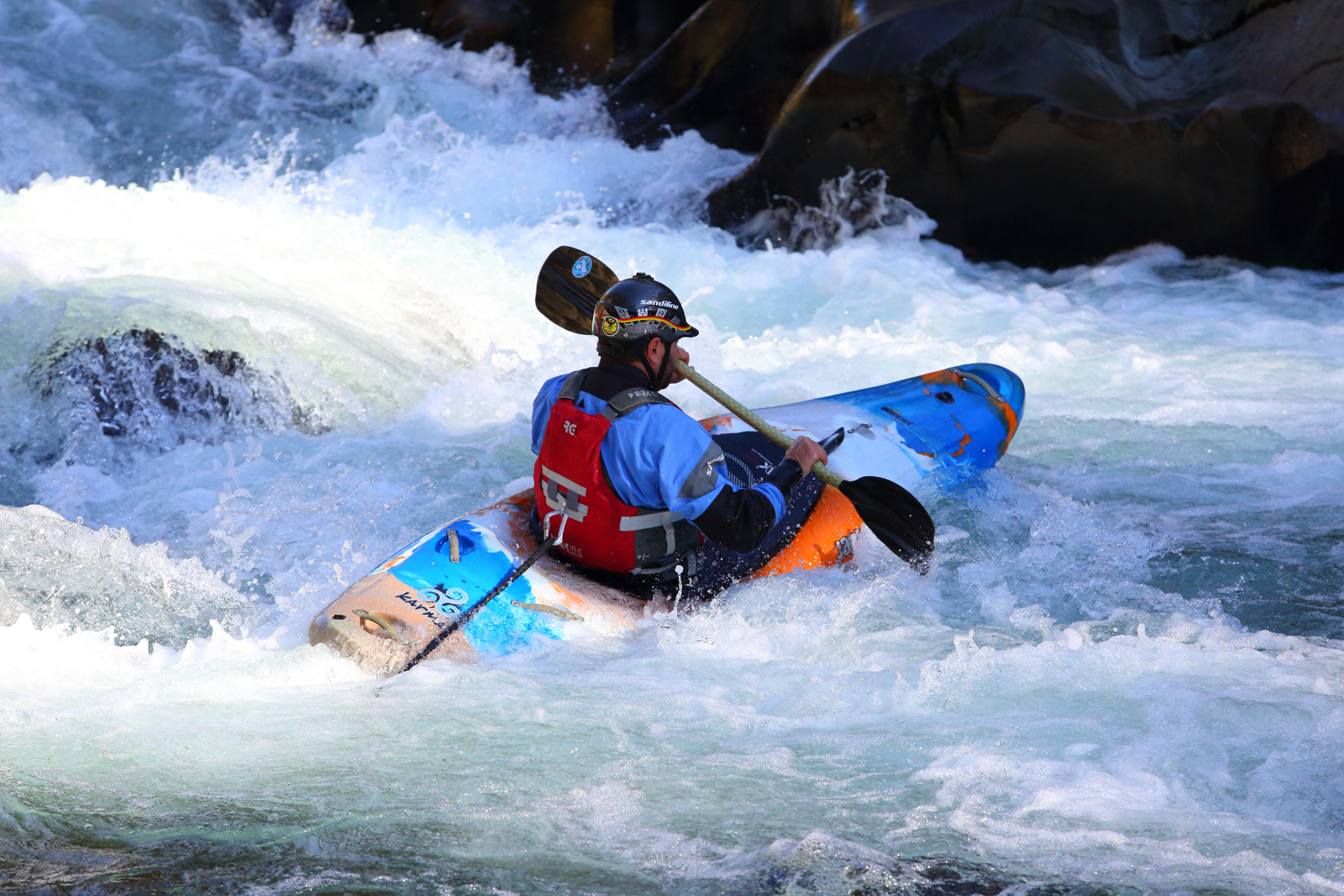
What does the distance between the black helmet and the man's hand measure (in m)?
0.54

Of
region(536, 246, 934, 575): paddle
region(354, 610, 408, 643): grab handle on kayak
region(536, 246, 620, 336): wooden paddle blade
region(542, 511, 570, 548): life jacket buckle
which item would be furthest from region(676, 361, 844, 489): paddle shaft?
region(354, 610, 408, 643): grab handle on kayak

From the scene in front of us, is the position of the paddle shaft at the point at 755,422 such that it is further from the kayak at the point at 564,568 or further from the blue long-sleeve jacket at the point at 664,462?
the blue long-sleeve jacket at the point at 664,462

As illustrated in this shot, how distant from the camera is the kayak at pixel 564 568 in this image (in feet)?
9.46

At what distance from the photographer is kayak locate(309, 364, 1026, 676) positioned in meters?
2.88

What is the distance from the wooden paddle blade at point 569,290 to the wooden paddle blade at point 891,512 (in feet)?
3.63

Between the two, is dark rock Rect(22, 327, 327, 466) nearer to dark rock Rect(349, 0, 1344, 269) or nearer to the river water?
the river water

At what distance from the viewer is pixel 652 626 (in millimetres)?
3125

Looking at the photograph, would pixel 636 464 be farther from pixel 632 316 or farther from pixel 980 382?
pixel 980 382

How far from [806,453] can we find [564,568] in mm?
743

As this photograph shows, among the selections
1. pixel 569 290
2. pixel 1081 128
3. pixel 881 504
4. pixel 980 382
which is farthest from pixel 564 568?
pixel 1081 128

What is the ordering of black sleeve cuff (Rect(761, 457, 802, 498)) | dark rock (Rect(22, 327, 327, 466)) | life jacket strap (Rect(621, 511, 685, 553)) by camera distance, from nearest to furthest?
life jacket strap (Rect(621, 511, 685, 553)), black sleeve cuff (Rect(761, 457, 802, 498)), dark rock (Rect(22, 327, 327, 466))

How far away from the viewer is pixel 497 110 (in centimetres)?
1030

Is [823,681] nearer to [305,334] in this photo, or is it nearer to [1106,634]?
[1106,634]

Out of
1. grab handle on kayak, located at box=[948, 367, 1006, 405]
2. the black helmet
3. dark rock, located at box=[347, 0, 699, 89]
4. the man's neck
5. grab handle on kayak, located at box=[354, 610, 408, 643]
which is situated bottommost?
grab handle on kayak, located at box=[354, 610, 408, 643]
